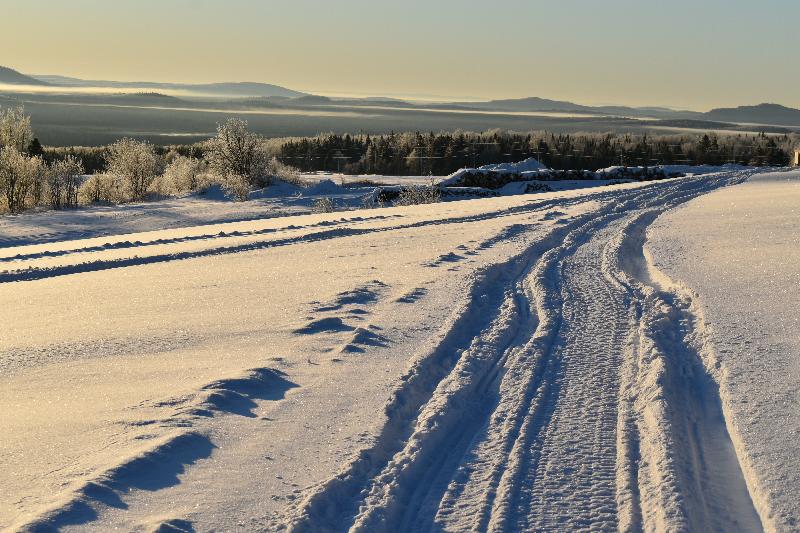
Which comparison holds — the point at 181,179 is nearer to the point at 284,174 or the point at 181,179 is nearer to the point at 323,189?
the point at 284,174

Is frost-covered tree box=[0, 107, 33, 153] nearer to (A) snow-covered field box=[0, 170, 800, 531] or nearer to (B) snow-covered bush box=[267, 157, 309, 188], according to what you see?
(B) snow-covered bush box=[267, 157, 309, 188]

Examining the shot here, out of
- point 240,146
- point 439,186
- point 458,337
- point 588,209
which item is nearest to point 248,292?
point 458,337

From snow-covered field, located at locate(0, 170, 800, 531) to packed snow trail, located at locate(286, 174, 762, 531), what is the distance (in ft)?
Answer: 0.06

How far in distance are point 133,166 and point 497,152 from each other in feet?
93.7

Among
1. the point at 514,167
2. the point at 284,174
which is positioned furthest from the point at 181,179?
the point at 514,167

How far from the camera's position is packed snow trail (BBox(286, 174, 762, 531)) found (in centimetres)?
426

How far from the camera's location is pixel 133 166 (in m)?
37.9

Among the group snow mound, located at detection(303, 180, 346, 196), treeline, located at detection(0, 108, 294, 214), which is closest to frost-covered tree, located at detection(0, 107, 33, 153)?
treeline, located at detection(0, 108, 294, 214)

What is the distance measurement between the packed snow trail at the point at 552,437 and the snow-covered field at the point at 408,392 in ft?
0.06

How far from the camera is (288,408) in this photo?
19.1ft

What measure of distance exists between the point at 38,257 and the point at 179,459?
10.1 m

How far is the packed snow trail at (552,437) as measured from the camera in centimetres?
426

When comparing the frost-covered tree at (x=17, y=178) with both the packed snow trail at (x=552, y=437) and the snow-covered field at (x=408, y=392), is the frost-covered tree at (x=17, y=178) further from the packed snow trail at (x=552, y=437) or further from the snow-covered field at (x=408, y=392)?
the packed snow trail at (x=552, y=437)

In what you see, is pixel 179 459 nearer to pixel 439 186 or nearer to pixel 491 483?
pixel 491 483
